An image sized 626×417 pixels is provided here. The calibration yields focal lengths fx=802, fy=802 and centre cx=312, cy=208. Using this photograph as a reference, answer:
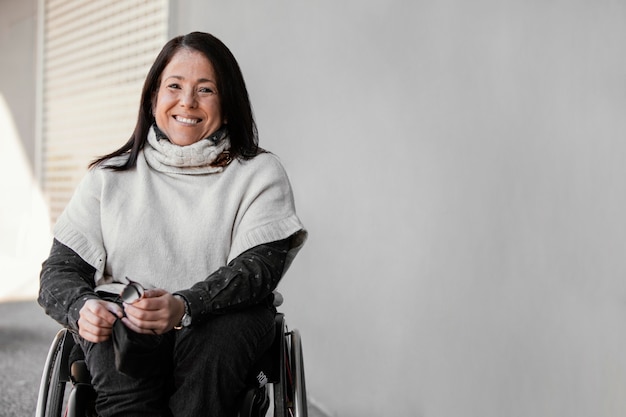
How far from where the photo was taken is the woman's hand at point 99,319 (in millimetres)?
1433

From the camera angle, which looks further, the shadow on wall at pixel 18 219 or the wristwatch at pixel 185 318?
the shadow on wall at pixel 18 219

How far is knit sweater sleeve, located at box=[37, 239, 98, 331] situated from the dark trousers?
0.07 meters

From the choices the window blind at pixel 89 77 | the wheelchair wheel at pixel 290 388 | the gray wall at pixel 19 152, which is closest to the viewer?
the wheelchair wheel at pixel 290 388

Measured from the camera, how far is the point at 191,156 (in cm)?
178

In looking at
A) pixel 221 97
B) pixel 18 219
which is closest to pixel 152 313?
pixel 221 97

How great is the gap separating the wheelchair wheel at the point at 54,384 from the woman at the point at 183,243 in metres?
0.09

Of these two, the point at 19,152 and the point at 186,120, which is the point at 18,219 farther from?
the point at 186,120

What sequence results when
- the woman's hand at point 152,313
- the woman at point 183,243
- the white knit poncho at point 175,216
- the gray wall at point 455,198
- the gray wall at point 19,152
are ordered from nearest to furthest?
the woman's hand at point 152,313
the woman at point 183,243
the white knit poncho at point 175,216
the gray wall at point 455,198
the gray wall at point 19,152

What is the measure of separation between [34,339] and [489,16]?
3459 mm

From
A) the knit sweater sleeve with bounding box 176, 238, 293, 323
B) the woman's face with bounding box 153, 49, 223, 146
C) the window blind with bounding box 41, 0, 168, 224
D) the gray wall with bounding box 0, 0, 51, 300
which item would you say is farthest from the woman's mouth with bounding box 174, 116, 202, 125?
the gray wall with bounding box 0, 0, 51, 300

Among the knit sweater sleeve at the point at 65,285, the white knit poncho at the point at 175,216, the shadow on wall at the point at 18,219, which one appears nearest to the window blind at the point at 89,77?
the shadow on wall at the point at 18,219

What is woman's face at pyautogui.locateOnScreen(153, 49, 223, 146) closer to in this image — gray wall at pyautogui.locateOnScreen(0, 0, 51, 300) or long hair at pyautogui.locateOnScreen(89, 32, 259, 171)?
long hair at pyautogui.locateOnScreen(89, 32, 259, 171)

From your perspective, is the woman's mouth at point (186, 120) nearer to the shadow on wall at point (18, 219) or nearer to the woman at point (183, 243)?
the woman at point (183, 243)

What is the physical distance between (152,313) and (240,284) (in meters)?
0.24
